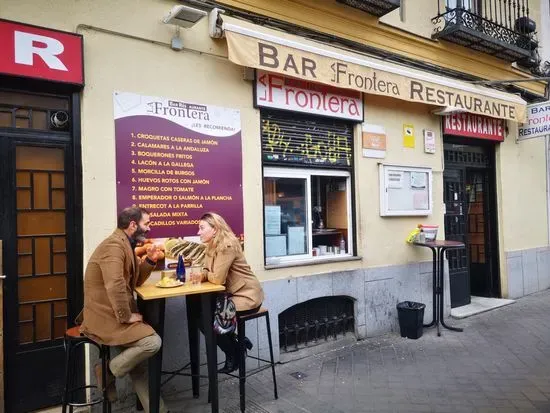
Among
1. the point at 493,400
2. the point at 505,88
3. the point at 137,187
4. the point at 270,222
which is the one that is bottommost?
the point at 493,400

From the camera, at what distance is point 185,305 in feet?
15.1

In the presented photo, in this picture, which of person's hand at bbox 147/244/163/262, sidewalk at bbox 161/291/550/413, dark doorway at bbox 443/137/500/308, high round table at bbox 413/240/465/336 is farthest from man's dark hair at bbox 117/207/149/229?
dark doorway at bbox 443/137/500/308

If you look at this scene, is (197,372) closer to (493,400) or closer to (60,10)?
(493,400)

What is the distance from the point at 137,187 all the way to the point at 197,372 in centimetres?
195

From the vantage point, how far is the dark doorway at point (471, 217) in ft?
25.2

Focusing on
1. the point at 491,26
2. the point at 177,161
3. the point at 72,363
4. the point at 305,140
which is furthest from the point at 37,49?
the point at 491,26

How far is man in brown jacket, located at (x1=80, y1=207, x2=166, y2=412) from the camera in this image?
333 cm

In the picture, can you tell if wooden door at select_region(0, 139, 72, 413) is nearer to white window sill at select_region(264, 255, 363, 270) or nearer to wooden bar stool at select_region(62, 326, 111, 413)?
wooden bar stool at select_region(62, 326, 111, 413)

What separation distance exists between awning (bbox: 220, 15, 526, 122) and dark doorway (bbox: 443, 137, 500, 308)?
907mm

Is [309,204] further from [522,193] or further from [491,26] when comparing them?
[522,193]

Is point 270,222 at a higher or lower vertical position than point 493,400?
higher

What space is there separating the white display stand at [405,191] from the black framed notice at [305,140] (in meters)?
0.68

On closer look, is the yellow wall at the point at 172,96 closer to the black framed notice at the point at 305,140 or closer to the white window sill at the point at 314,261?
the white window sill at the point at 314,261

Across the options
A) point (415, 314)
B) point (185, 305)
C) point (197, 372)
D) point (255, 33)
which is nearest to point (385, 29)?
point (255, 33)
